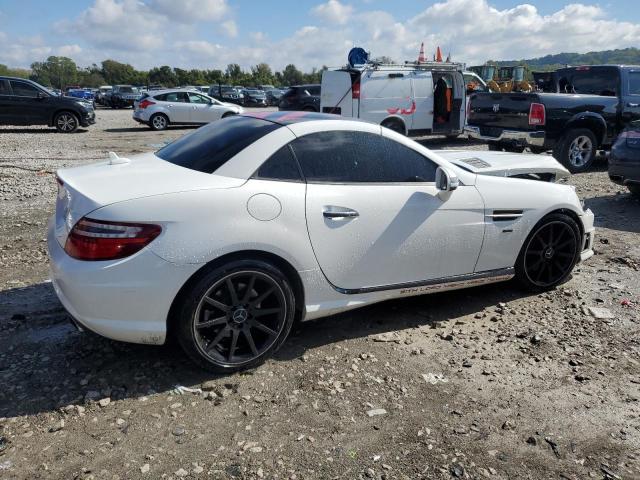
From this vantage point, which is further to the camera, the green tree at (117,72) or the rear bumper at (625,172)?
the green tree at (117,72)

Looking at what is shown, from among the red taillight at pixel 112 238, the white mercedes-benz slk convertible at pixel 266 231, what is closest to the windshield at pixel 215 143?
the white mercedes-benz slk convertible at pixel 266 231

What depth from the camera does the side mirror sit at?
12.7 feet

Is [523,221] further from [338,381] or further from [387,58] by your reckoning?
[387,58]

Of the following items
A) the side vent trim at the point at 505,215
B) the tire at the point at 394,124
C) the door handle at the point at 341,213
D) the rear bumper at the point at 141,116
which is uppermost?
the rear bumper at the point at 141,116

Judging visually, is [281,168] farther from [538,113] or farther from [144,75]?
[144,75]

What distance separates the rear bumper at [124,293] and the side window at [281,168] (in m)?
0.75

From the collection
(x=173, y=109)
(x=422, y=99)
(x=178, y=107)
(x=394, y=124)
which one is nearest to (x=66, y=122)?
(x=173, y=109)

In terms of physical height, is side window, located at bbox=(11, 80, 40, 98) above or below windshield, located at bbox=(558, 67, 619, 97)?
above

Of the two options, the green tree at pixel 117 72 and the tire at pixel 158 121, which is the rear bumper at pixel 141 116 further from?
the green tree at pixel 117 72

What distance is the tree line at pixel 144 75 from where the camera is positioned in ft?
285

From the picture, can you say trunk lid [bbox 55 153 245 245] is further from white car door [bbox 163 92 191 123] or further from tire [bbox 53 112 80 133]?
white car door [bbox 163 92 191 123]

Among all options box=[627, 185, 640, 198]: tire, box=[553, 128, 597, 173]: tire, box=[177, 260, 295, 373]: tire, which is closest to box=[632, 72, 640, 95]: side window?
box=[553, 128, 597, 173]: tire

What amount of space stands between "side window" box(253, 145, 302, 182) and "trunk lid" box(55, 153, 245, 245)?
17cm

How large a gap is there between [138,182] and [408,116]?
1120 cm
